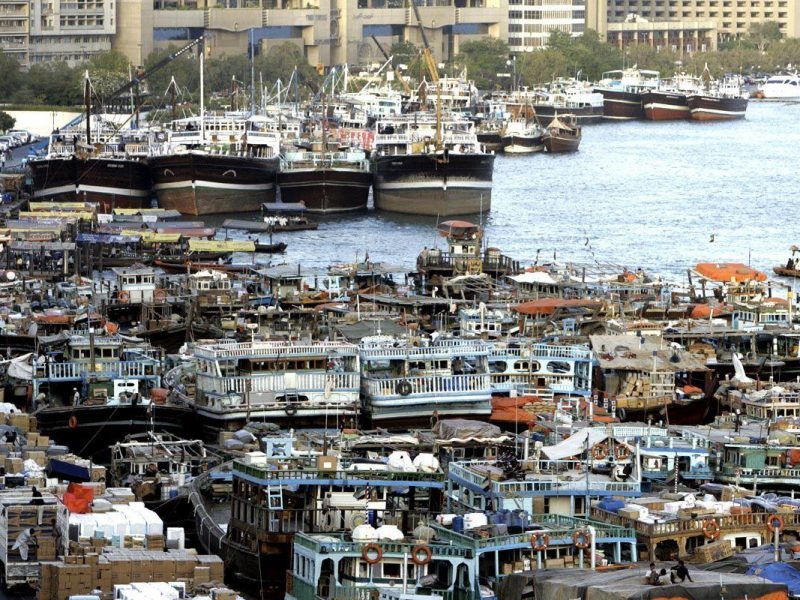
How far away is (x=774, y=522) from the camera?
28156 mm

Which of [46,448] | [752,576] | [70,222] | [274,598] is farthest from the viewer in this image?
[70,222]

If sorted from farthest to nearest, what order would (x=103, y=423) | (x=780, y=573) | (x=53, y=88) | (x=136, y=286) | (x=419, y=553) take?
(x=53, y=88) → (x=136, y=286) → (x=103, y=423) → (x=419, y=553) → (x=780, y=573)

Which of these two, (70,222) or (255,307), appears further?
(70,222)

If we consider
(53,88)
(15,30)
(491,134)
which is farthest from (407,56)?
(53,88)

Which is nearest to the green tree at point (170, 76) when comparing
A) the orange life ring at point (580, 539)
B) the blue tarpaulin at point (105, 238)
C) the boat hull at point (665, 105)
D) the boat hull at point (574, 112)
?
the boat hull at point (574, 112)

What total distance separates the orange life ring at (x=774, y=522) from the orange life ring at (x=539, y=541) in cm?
273

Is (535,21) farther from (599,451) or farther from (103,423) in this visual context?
(599,451)

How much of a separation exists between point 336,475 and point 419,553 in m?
3.40

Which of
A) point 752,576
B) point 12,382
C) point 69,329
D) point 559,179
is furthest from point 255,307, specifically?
point 559,179

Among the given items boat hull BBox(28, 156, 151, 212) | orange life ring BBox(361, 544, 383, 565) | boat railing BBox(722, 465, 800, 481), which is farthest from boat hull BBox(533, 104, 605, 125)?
orange life ring BBox(361, 544, 383, 565)

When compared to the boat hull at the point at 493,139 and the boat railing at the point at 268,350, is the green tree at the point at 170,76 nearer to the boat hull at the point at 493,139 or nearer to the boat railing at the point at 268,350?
the boat hull at the point at 493,139

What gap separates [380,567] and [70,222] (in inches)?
1736

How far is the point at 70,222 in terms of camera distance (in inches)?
2719

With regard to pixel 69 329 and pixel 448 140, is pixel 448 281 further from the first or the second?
pixel 448 140
